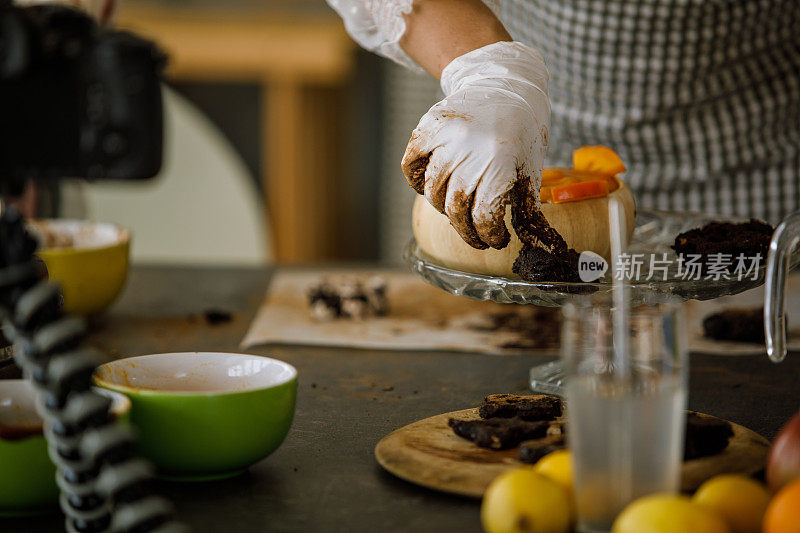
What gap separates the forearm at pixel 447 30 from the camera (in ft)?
3.01

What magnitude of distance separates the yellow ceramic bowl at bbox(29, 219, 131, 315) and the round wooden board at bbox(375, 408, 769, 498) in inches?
22.1

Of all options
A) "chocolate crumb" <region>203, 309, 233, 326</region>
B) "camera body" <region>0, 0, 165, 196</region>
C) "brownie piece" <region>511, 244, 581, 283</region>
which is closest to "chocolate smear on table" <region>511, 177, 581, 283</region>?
"brownie piece" <region>511, 244, 581, 283</region>

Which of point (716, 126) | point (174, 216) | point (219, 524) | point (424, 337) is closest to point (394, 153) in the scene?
point (174, 216)

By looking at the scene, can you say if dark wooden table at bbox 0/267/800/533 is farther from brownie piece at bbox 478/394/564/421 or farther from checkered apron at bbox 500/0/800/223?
checkered apron at bbox 500/0/800/223

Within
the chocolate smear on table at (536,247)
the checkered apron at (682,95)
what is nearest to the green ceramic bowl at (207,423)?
the chocolate smear on table at (536,247)

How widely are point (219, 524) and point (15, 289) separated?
0.65 ft

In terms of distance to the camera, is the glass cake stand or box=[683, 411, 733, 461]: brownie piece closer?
box=[683, 411, 733, 461]: brownie piece

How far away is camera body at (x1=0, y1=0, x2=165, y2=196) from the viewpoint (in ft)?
1.64

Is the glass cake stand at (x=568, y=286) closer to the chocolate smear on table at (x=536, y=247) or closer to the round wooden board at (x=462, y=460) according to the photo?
the chocolate smear on table at (x=536, y=247)

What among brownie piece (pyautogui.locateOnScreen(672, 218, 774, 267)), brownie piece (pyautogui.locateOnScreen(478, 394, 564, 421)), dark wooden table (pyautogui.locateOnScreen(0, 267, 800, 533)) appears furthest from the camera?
brownie piece (pyautogui.locateOnScreen(672, 218, 774, 267))

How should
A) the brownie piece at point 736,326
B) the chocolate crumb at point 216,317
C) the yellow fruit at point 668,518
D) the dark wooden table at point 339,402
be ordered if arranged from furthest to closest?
1. the chocolate crumb at point 216,317
2. the brownie piece at point 736,326
3. the dark wooden table at point 339,402
4. the yellow fruit at point 668,518

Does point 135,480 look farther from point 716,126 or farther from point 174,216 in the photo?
point 174,216

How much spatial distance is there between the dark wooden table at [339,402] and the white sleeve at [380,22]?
350 mm

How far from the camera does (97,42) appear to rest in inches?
20.1
